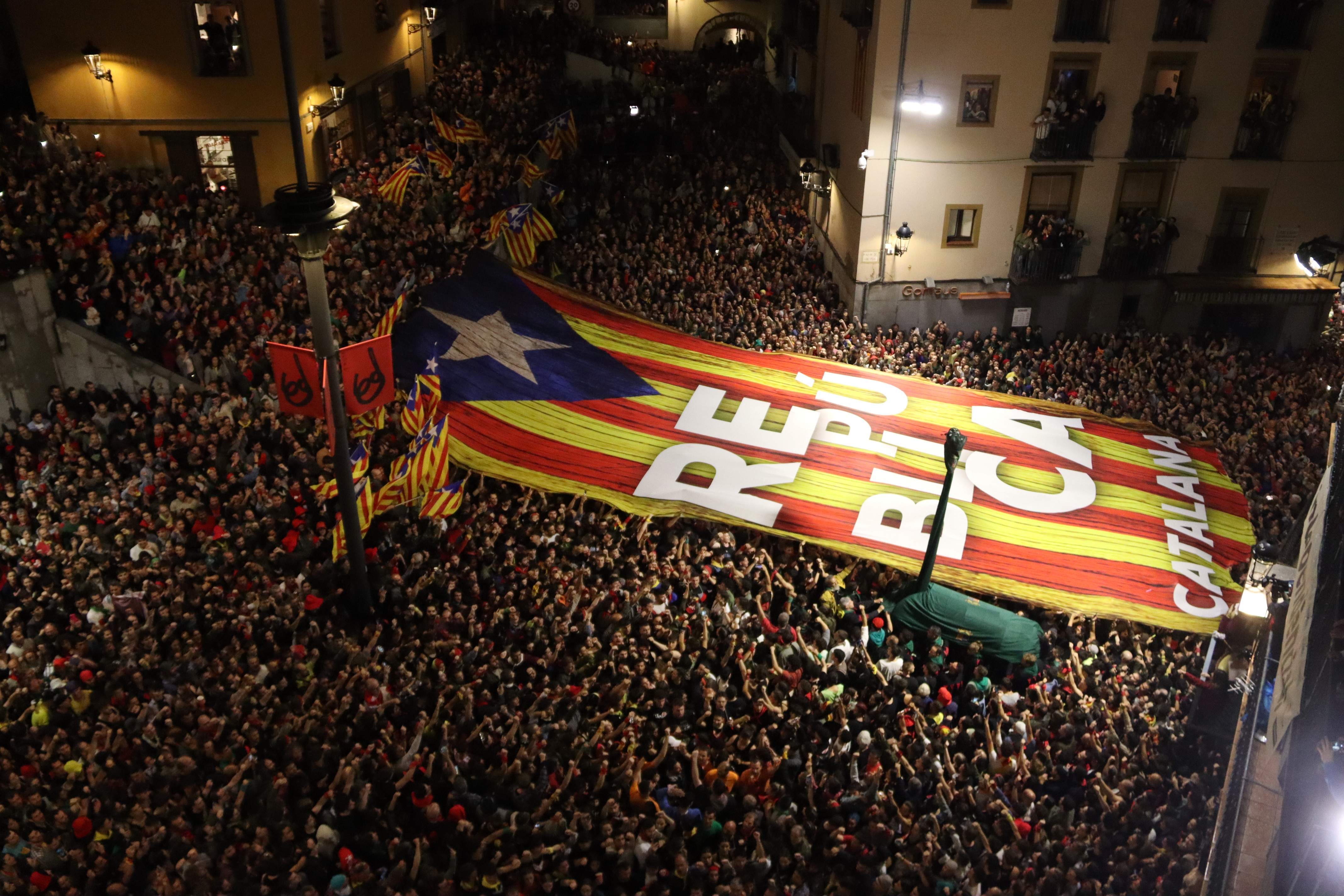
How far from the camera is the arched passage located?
144 ft

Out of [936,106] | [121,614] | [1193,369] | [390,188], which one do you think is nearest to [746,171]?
[936,106]

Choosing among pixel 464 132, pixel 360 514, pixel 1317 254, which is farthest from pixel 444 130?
pixel 1317 254

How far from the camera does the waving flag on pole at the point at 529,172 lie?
2338 centimetres

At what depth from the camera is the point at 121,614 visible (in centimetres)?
1280

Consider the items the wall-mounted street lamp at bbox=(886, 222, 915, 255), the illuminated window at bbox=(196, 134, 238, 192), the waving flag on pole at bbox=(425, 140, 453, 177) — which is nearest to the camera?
the waving flag on pole at bbox=(425, 140, 453, 177)

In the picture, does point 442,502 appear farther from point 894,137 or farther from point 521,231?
point 894,137

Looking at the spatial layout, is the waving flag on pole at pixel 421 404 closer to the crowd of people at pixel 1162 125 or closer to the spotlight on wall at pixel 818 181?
the spotlight on wall at pixel 818 181

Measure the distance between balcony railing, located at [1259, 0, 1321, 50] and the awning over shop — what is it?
517 centimetres

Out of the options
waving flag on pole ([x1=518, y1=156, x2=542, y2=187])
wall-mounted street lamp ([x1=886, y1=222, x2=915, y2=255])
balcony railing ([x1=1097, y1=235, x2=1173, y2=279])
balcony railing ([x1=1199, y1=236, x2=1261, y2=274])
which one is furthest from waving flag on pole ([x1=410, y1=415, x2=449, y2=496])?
balcony railing ([x1=1199, y1=236, x2=1261, y2=274])

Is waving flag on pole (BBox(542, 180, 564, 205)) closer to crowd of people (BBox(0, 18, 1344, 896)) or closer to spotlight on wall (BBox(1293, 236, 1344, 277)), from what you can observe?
crowd of people (BBox(0, 18, 1344, 896))

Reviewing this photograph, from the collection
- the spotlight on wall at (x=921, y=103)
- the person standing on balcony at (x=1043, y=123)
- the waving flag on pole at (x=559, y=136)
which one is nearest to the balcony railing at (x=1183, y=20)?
the person standing on balcony at (x=1043, y=123)

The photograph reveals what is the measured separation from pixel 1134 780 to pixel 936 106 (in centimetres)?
1496

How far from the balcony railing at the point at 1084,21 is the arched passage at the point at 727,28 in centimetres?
2270

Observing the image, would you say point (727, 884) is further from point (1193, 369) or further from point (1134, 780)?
point (1193, 369)
